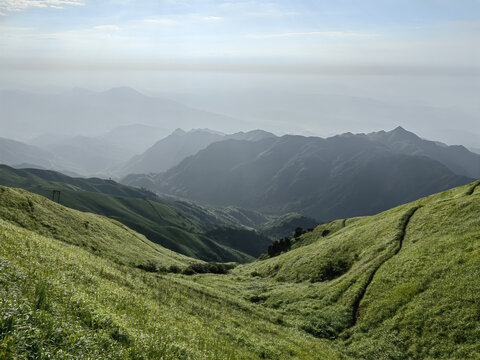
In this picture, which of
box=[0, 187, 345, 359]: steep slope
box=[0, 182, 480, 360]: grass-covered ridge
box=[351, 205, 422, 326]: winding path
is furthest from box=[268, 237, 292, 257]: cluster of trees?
box=[0, 187, 345, 359]: steep slope

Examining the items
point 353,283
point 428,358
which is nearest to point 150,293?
point 428,358

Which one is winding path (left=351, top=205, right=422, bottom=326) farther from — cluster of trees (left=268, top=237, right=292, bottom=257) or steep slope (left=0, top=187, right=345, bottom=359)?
cluster of trees (left=268, top=237, right=292, bottom=257)

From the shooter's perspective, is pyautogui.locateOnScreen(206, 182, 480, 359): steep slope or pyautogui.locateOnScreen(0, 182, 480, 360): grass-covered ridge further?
pyautogui.locateOnScreen(206, 182, 480, 359): steep slope

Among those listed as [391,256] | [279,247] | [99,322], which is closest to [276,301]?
[391,256]

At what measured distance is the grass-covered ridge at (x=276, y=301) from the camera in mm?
14508

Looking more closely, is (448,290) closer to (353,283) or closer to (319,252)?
(353,283)

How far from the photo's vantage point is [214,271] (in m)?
95.4

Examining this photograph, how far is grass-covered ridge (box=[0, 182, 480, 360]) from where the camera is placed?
14.5 metres

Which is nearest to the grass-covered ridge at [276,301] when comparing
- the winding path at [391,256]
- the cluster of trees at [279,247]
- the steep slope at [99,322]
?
the steep slope at [99,322]

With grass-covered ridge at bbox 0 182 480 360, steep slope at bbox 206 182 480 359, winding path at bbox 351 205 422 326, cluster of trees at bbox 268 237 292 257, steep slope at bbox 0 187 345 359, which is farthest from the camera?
cluster of trees at bbox 268 237 292 257

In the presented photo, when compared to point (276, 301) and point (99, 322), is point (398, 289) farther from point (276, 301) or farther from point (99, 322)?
point (99, 322)

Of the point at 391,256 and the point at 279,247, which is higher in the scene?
the point at 391,256

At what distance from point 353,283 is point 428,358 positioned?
18.2 meters

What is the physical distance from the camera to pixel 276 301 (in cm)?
5312
